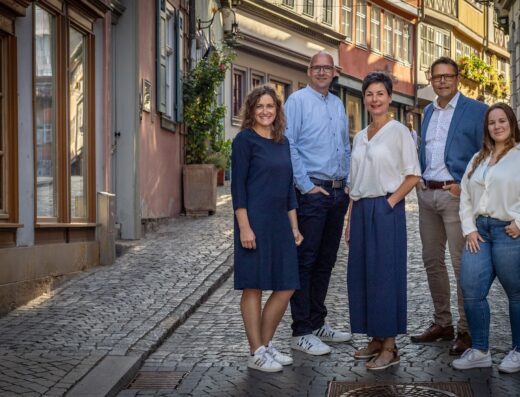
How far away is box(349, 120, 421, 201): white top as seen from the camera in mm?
7922

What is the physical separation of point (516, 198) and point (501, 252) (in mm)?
368

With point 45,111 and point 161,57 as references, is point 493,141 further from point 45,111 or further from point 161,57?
point 161,57

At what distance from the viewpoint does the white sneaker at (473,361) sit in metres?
7.68

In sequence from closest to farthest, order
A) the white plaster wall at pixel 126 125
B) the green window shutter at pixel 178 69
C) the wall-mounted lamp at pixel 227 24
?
1. the white plaster wall at pixel 126 125
2. the green window shutter at pixel 178 69
3. the wall-mounted lamp at pixel 227 24

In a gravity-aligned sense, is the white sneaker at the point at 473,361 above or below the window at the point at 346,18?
below

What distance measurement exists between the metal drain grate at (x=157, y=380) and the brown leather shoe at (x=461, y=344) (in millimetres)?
1893

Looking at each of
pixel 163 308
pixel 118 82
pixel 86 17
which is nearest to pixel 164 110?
pixel 118 82

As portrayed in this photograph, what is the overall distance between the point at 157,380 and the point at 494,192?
8.20 ft

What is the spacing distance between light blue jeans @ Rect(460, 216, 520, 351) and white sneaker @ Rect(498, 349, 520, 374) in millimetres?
101

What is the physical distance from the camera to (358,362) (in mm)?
8031

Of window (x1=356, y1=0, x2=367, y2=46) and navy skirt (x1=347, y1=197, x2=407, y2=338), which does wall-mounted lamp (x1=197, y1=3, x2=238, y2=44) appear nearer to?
window (x1=356, y1=0, x2=367, y2=46)

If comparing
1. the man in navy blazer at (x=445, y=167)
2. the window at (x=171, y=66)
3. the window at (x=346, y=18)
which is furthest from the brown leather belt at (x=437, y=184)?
the window at (x=346, y=18)

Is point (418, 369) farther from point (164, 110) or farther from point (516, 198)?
point (164, 110)

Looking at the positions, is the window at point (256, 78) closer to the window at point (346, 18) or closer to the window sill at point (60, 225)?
the window at point (346, 18)
